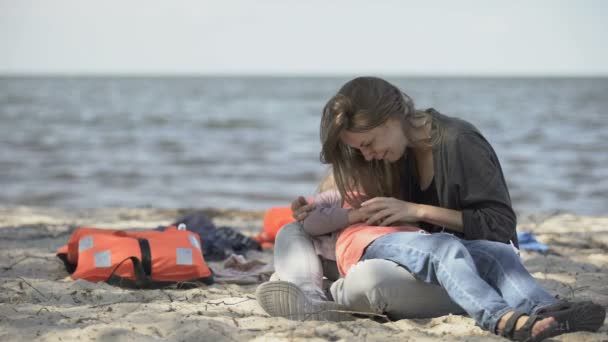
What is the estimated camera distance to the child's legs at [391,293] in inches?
120

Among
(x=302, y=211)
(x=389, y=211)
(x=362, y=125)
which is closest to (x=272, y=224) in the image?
(x=302, y=211)

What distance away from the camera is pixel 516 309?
272 cm

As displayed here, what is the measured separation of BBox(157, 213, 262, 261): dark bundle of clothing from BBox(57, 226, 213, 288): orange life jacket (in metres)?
0.66

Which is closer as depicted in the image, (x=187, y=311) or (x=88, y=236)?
(x=187, y=311)

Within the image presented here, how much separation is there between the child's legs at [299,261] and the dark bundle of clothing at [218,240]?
1.41 m

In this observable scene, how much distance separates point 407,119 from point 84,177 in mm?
7396

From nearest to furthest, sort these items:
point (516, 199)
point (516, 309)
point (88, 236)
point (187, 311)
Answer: point (516, 309) → point (187, 311) → point (88, 236) → point (516, 199)

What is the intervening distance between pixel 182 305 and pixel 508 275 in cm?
148

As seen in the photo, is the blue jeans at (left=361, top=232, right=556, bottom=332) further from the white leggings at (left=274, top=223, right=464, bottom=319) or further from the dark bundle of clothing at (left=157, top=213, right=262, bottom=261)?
the dark bundle of clothing at (left=157, top=213, right=262, bottom=261)

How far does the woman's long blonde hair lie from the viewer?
3168mm

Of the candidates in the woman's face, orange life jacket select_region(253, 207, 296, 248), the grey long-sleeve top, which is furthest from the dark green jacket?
orange life jacket select_region(253, 207, 296, 248)

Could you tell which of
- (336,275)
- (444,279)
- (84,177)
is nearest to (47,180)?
(84,177)

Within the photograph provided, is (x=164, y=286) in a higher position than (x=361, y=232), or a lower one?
lower

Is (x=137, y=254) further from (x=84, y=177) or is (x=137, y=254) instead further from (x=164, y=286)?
(x=84, y=177)
